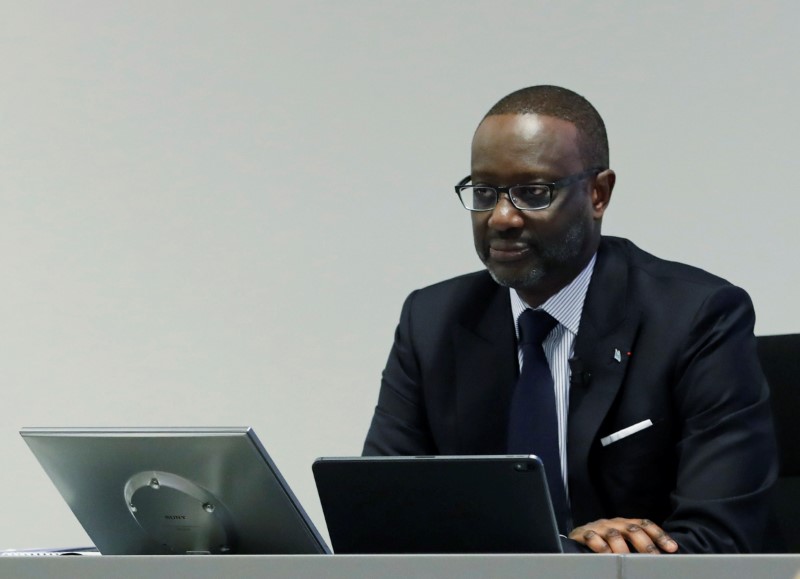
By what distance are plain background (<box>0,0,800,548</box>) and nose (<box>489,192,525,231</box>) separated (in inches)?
42.0

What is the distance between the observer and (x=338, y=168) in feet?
10.5

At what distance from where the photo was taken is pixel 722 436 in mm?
1919

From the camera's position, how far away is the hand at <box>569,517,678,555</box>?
163cm

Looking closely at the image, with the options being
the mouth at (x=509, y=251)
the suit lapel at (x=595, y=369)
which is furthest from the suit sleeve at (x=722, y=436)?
the mouth at (x=509, y=251)

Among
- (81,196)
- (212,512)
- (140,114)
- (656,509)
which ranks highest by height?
(140,114)

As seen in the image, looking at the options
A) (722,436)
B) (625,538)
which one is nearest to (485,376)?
(722,436)

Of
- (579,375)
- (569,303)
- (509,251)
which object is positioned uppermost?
(509,251)

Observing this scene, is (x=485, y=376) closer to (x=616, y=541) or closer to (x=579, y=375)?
(x=579, y=375)

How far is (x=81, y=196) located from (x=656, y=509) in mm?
1861

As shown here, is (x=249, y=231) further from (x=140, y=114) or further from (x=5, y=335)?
(x=5, y=335)

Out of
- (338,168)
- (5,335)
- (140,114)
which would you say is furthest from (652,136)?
(5,335)

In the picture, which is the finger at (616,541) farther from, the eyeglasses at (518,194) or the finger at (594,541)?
the eyeglasses at (518,194)

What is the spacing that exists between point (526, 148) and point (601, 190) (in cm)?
19

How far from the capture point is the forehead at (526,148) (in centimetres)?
207
